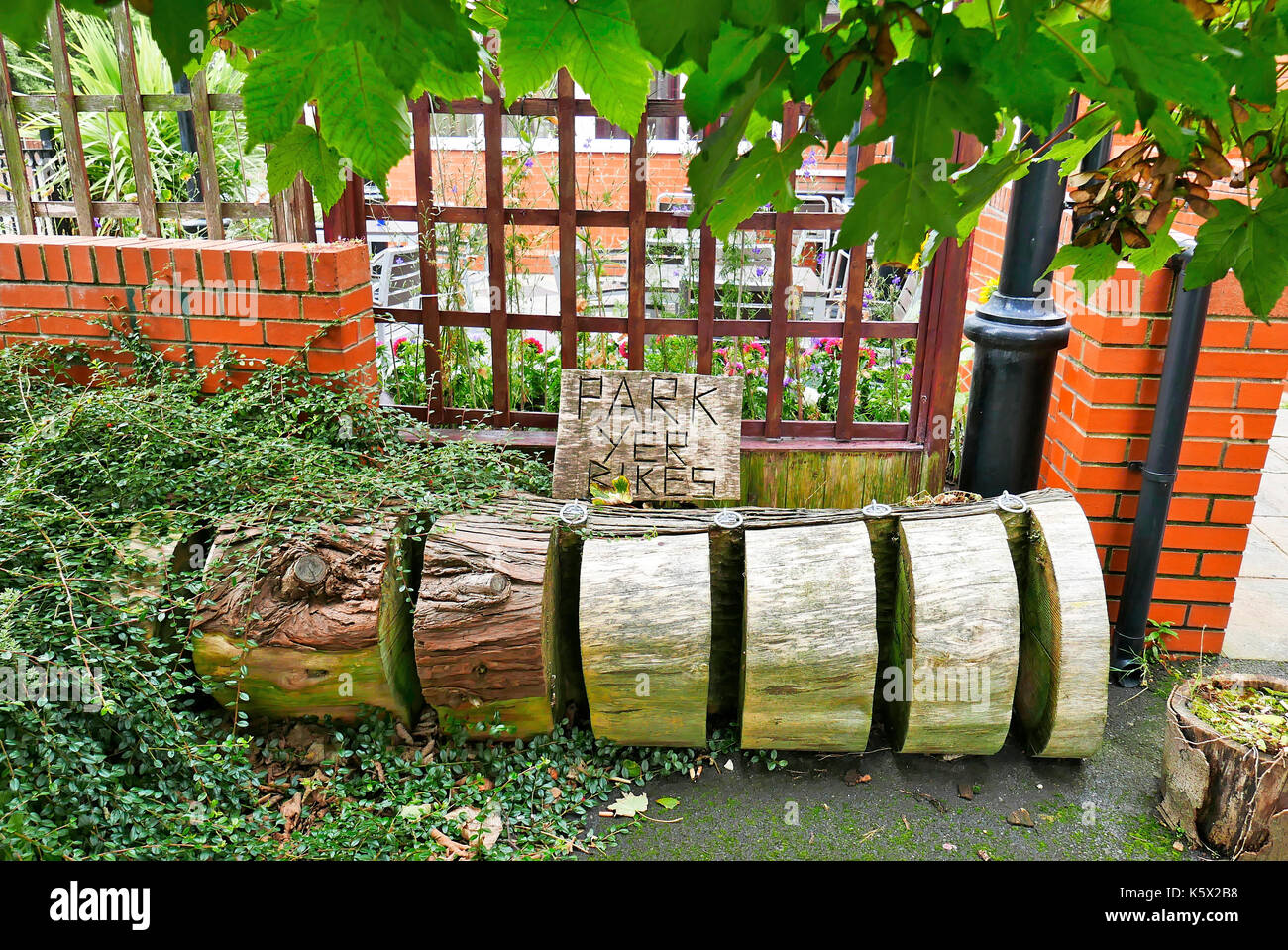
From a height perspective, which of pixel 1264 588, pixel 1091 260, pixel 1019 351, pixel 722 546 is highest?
pixel 1091 260

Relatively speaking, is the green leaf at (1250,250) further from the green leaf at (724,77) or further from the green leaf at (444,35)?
the green leaf at (444,35)

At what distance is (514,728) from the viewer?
2811 millimetres

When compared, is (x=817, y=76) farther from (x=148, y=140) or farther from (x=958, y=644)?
(x=148, y=140)

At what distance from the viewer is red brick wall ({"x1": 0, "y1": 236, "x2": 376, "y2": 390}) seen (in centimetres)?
332

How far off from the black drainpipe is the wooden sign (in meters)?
1.44

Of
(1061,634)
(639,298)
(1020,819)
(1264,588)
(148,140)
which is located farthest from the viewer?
(1264,588)

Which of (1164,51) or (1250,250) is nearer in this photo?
(1164,51)

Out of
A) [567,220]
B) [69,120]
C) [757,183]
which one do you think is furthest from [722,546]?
[69,120]

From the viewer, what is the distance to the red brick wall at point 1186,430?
9.90ft

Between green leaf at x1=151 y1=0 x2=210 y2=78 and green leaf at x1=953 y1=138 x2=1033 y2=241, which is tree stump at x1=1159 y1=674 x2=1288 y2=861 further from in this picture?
green leaf at x1=151 y1=0 x2=210 y2=78

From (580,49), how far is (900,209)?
42cm

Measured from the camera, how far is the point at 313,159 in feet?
3.31

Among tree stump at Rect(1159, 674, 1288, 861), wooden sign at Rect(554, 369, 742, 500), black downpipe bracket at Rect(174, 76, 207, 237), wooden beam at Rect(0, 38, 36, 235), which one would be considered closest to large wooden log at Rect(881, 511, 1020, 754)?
Answer: tree stump at Rect(1159, 674, 1288, 861)

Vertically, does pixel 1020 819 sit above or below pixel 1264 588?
below
